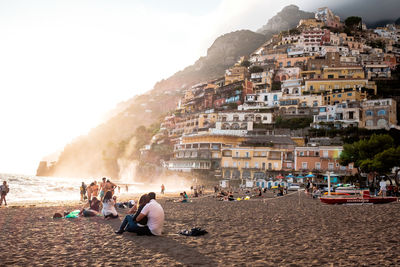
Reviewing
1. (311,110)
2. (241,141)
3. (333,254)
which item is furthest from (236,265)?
(311,110)

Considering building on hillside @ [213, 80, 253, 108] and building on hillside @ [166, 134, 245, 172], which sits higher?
building on hillside @ [213, 80, 253, 108]

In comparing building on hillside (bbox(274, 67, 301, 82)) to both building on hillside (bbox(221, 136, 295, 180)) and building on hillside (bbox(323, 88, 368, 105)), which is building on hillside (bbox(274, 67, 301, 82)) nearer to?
building on hillside (bbox(323, 88, 368, 105))

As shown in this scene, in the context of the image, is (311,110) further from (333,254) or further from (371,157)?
(333,254)

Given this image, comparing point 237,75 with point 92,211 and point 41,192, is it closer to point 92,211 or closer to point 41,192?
point 41,192

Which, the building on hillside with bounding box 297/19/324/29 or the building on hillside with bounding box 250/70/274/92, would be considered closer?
the building on hillside with bounding box 250/70/274/92

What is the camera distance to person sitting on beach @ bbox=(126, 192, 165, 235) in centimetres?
803

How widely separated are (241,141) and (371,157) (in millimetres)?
25341

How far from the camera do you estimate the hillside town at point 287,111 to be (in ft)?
171

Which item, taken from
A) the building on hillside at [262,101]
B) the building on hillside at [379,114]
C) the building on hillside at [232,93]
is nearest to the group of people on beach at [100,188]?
the building on hillside at [379,114]

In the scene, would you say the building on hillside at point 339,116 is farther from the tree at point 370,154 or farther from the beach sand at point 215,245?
the beach sand at point 215,245

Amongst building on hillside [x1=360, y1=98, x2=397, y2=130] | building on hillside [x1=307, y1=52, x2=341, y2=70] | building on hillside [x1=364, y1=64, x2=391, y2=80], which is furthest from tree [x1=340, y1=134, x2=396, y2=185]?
building on hillside [x1=307, y1=52, x2=341, y2=70]

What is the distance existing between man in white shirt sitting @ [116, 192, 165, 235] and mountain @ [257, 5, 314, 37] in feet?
552

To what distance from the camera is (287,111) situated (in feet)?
209

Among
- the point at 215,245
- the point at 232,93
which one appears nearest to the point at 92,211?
the point at 215,245
